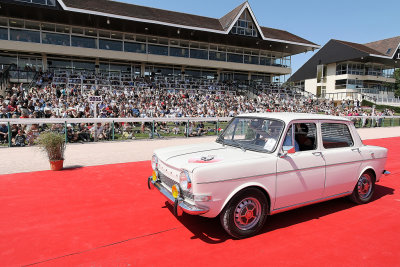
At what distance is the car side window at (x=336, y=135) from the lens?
4565mm

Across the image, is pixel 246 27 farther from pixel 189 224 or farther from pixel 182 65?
pixel 189 224

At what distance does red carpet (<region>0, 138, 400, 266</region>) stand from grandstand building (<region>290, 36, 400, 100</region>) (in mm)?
47874

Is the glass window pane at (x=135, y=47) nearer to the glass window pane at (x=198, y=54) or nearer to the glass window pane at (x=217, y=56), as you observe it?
the glass window pane at (x=198, y=54)

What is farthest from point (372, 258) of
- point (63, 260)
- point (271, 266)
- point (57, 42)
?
point (57, 42)

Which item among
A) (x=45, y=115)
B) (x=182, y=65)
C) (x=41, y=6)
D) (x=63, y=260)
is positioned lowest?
(x=63, y=260)

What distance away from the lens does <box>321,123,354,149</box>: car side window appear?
4.57 metres

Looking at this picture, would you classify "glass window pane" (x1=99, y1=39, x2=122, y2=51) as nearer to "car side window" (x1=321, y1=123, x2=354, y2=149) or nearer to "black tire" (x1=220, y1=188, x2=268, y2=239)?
"car side window" (x1=321, y1=123, x2=354, y2=149)

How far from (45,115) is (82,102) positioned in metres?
Answer: 3.89

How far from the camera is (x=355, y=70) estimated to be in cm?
5088

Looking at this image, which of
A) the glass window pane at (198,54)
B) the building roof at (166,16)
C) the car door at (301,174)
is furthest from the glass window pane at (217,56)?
the car door at (301,174)

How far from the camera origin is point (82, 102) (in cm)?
1819

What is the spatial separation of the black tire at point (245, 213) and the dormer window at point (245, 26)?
30945 mm

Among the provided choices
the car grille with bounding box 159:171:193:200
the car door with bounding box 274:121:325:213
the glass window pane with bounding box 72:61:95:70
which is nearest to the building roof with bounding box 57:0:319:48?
the glass window pane with bounding box 72:61:95:70

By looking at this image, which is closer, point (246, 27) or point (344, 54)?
point (246, 27)
